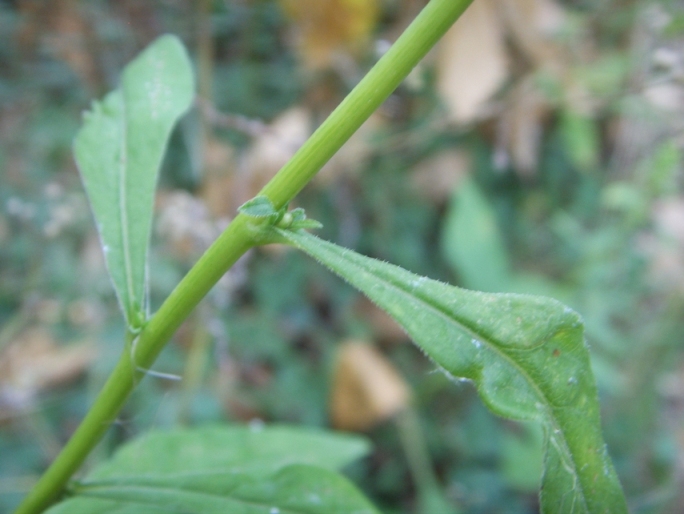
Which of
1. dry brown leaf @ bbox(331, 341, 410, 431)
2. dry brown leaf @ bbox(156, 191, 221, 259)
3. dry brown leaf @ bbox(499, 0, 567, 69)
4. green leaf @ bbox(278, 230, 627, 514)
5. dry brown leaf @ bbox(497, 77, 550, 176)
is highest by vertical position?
dry brown leaf @ bbox(499, 0, 567, 69)

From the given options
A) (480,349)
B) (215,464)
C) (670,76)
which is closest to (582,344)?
(480,349)

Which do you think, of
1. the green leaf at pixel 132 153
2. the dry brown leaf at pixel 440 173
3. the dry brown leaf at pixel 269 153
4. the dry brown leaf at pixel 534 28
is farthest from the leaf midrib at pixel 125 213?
the dry brown leaf at pixel 534 28

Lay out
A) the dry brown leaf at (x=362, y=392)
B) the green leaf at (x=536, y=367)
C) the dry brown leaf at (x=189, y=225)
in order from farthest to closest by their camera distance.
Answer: the dry brown leaf at (x=362, y=392) → the dry brown leaf at (x=189, y=225) → the green leaf at (x=536, y=367)

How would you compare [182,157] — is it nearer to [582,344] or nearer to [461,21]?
[461,21]

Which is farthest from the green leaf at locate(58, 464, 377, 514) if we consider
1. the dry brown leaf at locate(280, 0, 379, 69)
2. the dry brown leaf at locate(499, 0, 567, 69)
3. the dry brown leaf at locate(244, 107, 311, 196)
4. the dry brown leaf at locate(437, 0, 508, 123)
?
the dry brown leaf at locate(499, 0, 567, 69)

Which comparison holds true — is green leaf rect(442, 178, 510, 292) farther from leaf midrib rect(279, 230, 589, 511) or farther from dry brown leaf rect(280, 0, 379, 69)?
leaf midrib rect(279, 230, 589, 511)

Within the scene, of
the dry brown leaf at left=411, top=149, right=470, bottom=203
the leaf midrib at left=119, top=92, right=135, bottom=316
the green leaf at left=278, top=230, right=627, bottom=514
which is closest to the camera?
the green leaf at left=278, top=230, right=627, bottom=514

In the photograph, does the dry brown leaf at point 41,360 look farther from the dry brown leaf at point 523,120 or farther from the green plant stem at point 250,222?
the dry brown leaf at point 523,120
